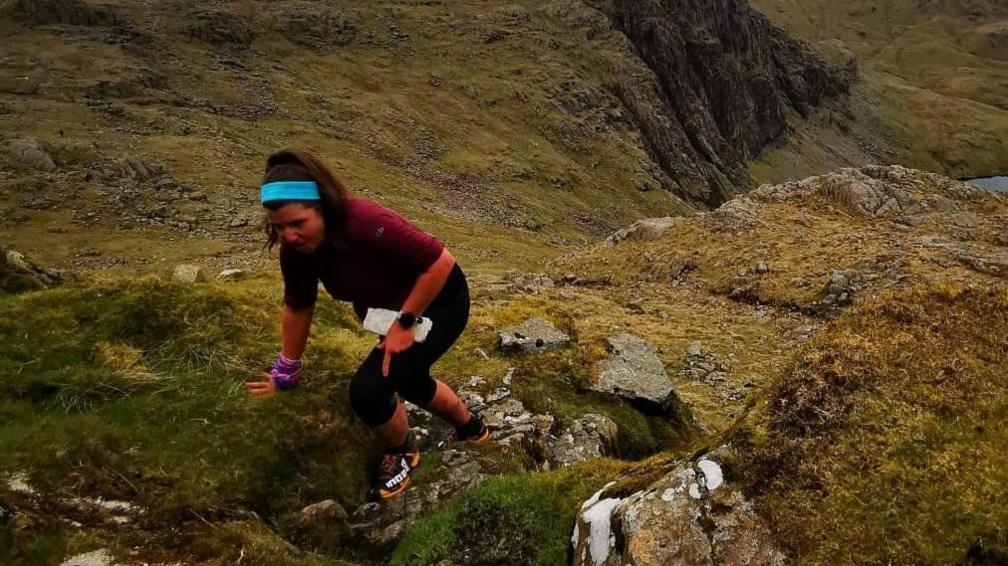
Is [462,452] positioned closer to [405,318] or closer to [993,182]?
[405,318]

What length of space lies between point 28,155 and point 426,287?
1946 inches

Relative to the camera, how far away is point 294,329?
6523mm

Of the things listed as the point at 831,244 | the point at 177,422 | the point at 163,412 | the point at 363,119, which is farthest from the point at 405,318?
the point at 363,119

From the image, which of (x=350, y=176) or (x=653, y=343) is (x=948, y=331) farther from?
(x=350, y=176)

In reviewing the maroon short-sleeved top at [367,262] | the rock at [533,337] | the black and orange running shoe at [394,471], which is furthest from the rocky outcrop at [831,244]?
the maroon short-sleeved top at [367,262]

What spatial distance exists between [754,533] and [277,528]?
403 cm

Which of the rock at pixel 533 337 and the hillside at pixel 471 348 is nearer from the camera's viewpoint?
the hillside at pixel 471 348

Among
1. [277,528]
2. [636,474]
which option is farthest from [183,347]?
[636,474]

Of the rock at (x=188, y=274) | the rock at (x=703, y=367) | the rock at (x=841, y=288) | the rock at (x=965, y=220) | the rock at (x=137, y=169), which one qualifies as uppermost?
the rock at (x=188, y=274)

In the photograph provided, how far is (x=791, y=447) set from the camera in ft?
13.8

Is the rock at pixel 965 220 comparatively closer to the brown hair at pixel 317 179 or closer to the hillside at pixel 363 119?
the hillside at pixel 363 119

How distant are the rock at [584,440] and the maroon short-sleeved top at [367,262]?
9.29 feet

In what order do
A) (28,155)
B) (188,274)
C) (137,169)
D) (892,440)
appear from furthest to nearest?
1. (137,169)
2. (28,155)
3. (188,274)
4. (892,440)

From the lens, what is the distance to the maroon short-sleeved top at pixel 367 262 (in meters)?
Answer: 5.59
